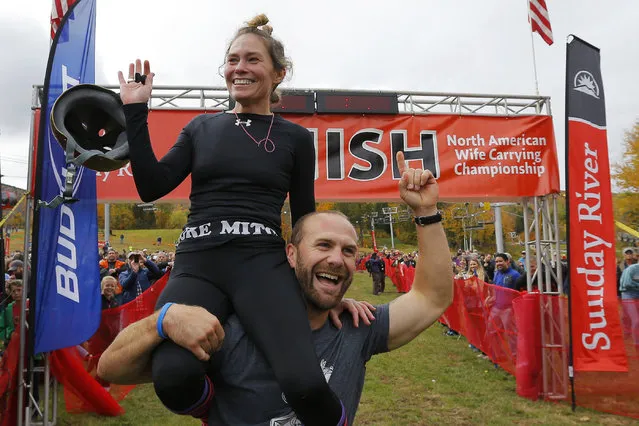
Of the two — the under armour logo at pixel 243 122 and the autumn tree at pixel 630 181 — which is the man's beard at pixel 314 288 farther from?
the autumn tree at pixel 630 181

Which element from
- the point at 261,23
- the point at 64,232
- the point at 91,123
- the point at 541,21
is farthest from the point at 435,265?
the point at 541,21

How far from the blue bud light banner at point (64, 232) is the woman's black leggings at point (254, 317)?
10.4ft

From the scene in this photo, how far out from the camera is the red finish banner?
6.07 m

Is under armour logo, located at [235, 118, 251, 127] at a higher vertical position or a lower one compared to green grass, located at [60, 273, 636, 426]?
higher

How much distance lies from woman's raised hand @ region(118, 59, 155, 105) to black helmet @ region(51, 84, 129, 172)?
0.16 m

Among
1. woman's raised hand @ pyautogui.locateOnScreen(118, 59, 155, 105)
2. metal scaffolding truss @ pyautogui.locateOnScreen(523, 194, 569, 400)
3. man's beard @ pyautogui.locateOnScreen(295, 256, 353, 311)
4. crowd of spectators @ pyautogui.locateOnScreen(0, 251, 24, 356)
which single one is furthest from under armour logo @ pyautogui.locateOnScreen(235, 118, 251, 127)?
metal scaffolding truss @ pyautogui.locateOnScreen(523, 194, 569, 400)

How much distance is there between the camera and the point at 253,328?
5.62ft

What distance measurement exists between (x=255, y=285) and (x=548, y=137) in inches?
222

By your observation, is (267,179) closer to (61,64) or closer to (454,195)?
(61,64)

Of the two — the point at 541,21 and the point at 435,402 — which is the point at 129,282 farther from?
the point at 541,21

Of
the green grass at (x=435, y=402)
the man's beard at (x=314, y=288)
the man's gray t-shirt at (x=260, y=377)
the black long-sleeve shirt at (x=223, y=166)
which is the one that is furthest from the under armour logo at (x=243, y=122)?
the green grass at (x=435, y=402)

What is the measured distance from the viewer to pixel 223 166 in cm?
196

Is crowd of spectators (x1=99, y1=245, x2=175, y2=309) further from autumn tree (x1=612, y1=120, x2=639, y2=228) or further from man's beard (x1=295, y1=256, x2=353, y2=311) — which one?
autumn tree (x1=612, y1=120, x2=639, y2=228)

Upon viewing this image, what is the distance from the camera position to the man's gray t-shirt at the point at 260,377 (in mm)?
1676
